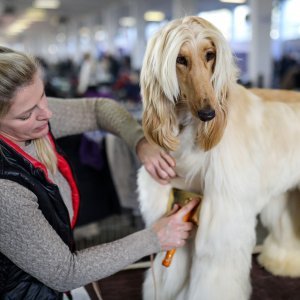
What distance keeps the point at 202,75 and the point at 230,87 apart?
0.10m

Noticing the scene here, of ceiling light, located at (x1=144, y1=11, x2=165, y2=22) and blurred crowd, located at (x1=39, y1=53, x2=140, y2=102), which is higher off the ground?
ceiling light, located at (x1=144, y1=11, x2=165, y2=22)

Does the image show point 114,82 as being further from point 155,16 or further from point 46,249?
point 155,16

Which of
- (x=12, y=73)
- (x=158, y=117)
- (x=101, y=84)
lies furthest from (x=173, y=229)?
(x=101, y=84)

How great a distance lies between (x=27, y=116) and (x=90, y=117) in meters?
0.39

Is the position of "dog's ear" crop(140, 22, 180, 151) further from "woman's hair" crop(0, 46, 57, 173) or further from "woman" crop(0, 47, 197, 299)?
"woman's hair" crop(0, 46, 57, 173)

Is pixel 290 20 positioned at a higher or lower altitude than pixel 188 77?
higher

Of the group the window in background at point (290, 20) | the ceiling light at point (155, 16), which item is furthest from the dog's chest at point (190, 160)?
the ceiling light at point (155, 16)

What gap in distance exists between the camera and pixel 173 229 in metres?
0.95

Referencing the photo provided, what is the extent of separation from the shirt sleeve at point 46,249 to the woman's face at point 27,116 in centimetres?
13

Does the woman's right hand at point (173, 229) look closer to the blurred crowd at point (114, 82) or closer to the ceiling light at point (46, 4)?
the blurred crowd at point (114, 82)

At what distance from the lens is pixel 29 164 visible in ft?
→ 2.72

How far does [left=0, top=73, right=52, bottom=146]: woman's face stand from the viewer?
801 millimetres

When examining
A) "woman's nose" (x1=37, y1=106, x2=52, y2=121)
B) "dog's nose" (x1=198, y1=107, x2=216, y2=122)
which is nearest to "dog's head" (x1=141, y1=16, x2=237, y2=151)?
"dog's nose" (x1=198, y1=107, x2=216, y2=122)

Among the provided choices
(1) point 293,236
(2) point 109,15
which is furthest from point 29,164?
(2) point 109,15
